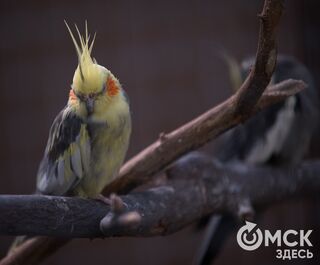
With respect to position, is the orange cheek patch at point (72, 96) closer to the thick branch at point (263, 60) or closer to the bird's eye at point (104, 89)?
the bird's eye at point (104, 89)

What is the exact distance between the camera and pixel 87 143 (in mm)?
1128

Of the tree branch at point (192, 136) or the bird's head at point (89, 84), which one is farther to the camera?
the tree branch at point (192, 136)

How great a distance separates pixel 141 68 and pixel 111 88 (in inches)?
22.9

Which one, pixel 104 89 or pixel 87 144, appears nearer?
pixel 104 89

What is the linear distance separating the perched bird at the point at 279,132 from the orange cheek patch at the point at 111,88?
2.55 ft

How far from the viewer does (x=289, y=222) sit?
6.20 ft

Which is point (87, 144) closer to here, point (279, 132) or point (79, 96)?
point (79, 96)

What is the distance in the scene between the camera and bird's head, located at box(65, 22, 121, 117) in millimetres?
927

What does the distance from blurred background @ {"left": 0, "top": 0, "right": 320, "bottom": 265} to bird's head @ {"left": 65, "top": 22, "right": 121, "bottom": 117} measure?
0.06m

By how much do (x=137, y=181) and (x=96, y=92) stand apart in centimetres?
45

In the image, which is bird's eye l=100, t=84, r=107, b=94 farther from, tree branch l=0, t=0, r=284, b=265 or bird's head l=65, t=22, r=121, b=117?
tree branch l=0, t=0, r=284, b=265

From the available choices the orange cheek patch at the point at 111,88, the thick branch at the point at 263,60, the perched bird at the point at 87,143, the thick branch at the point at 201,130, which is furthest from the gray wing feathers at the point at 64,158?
the thick branch at the point at 263,60

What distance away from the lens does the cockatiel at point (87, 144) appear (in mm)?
1036

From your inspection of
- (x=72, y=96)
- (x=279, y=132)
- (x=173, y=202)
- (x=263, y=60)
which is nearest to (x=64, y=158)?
(x=72, y=96)
